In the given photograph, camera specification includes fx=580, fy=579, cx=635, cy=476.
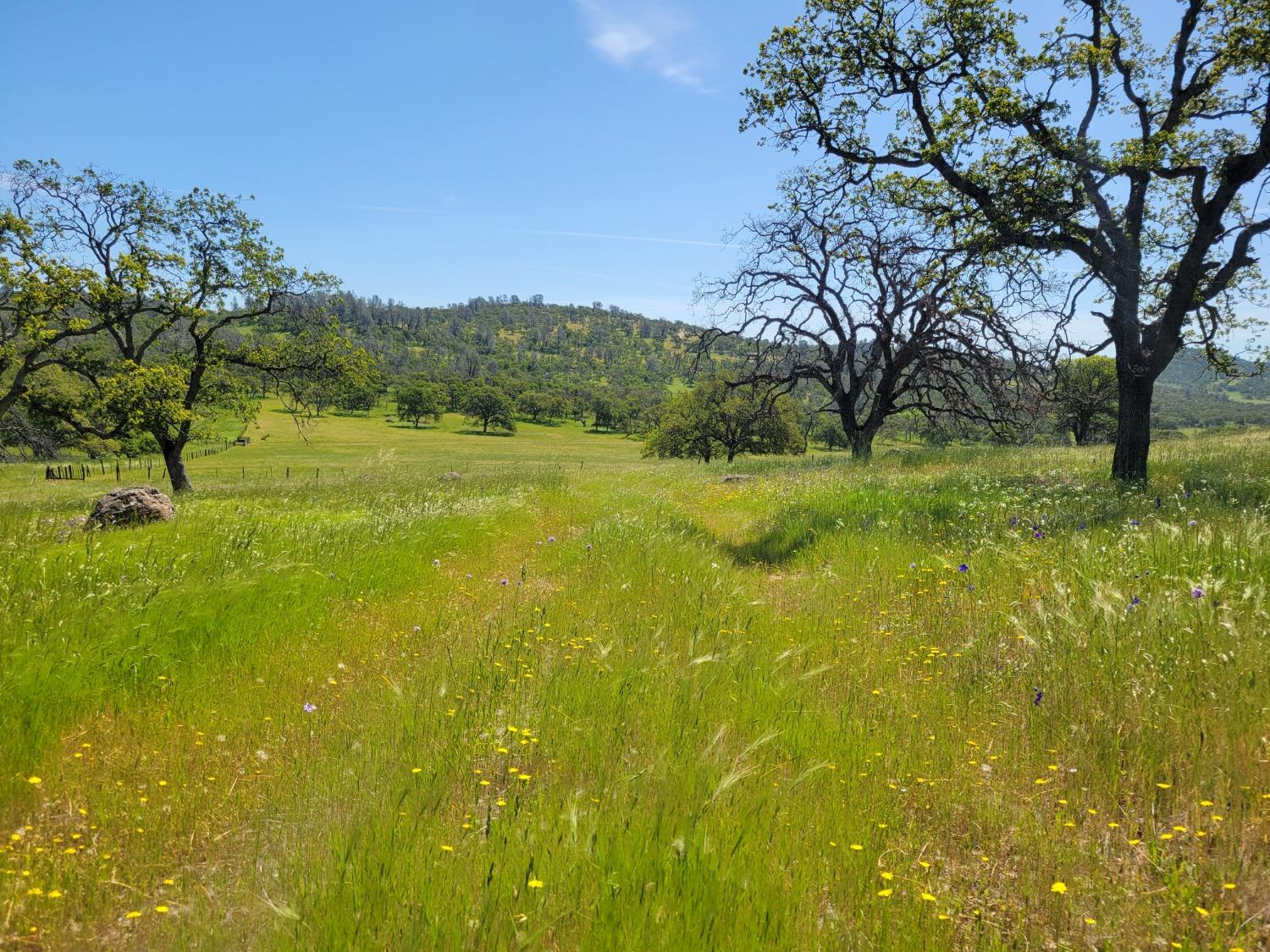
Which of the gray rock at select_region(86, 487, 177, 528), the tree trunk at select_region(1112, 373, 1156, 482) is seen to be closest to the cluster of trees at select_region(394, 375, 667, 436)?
the tree trunk at select_region(1112, 373, 1156, 482)

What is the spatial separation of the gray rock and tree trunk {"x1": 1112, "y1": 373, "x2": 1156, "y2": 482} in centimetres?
1677

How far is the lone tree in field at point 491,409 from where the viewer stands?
14275 centimetres

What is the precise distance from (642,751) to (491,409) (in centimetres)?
14648

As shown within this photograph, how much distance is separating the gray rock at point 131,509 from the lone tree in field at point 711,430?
5175cm

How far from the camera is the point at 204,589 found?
5000mm

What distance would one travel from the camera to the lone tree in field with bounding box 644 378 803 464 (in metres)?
61.2

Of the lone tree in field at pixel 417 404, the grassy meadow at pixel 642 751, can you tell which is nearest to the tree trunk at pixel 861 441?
the grassy meadow at pixel 642 751

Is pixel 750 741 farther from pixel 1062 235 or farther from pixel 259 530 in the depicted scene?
pixel 1062 235

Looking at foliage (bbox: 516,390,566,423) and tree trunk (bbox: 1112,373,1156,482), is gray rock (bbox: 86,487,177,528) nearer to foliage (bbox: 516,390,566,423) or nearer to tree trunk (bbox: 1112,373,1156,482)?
tree trunk (bbox: 1112,373,1156,482)

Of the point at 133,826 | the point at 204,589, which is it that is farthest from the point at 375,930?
the point at 204,589

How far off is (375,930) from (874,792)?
2.26 m

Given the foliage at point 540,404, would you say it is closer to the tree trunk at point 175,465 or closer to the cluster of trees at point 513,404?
the cluster of trees at point 513,404

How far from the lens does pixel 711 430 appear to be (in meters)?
64.4

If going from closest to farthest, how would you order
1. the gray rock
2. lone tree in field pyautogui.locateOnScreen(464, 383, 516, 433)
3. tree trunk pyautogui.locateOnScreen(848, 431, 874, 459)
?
the gray rock → tree trunk pyautogui.locateOnScreen(848, 431, 874, 459) → lone tree in field pyautogui.locateOnScreen(464, 383, 516, 433)
